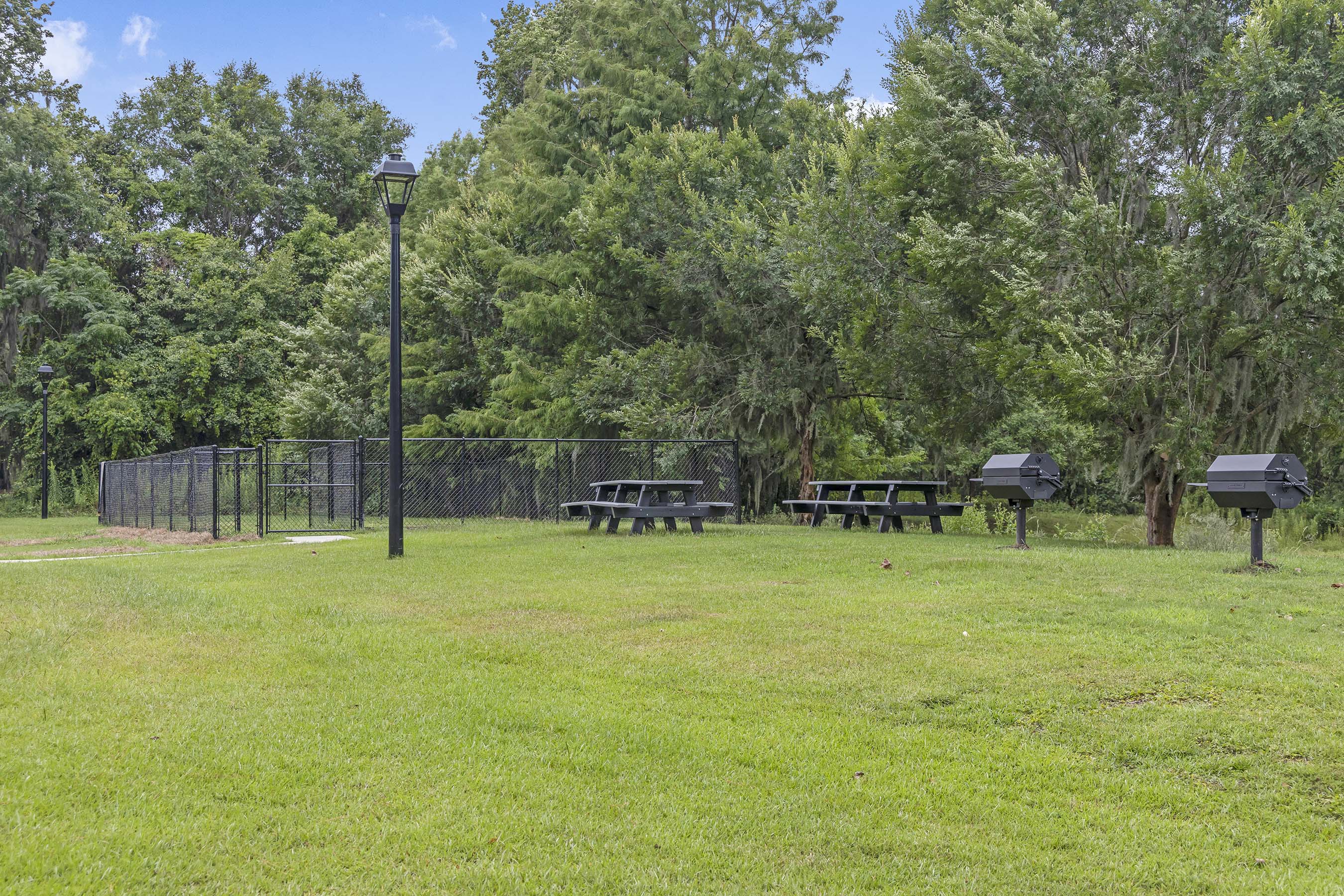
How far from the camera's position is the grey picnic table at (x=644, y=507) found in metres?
15.9

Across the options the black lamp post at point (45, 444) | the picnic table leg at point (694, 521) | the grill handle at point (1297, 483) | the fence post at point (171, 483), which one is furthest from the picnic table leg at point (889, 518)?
the black lamp post at point (45, 444)

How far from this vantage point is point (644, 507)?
1594 centimetres

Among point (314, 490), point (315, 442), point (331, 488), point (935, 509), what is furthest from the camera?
point (314, 490)

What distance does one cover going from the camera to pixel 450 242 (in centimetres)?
3319

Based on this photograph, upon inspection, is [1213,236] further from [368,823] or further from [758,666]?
[368,823]

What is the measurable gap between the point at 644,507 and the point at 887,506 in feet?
13.6

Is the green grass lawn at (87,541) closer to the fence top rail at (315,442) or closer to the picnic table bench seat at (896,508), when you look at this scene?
the fence top rail at (315,442)

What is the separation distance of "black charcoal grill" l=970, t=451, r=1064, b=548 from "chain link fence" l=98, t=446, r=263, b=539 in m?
12.5

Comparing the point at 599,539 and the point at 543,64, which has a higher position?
the point at 543,64

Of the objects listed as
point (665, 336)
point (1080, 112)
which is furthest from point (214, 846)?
point (665, 336)

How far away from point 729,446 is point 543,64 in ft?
66.6

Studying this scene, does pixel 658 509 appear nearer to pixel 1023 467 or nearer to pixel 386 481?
pixel 1023 467

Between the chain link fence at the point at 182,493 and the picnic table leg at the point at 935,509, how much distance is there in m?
11.7

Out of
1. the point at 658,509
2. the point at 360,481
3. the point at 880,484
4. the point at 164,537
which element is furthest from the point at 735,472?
the point at 164,537
